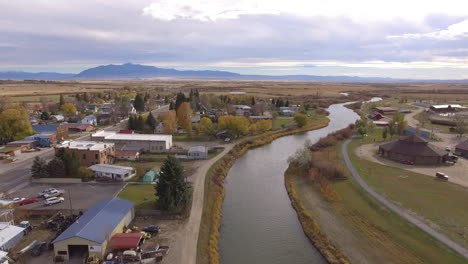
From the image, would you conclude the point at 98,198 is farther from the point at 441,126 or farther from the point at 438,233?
the point at 441,126

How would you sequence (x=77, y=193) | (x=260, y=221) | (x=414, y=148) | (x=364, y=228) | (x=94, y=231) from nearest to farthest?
(x=94, y=231) → (x=364, y=228) → (x=260, y=221) → (x=77, y=193) → (x=414, y=148)

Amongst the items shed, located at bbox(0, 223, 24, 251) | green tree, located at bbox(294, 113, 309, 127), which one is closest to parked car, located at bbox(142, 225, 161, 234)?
shed, located at bbox(0, 223, 24, 251)

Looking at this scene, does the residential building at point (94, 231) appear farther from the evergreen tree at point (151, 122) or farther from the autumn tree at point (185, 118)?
the evergreen tree at point (151, 122)

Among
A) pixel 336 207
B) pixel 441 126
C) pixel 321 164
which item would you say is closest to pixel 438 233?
pixel 336 207

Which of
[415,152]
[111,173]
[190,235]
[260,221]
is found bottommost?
[260,221]

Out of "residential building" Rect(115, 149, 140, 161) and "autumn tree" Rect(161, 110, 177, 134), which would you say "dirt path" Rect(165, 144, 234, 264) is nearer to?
"residential building" Rect(115, 149, 140, 161)

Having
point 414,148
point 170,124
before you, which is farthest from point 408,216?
point 170,124

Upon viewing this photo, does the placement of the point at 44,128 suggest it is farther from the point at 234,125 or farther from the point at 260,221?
the point at 260,221
